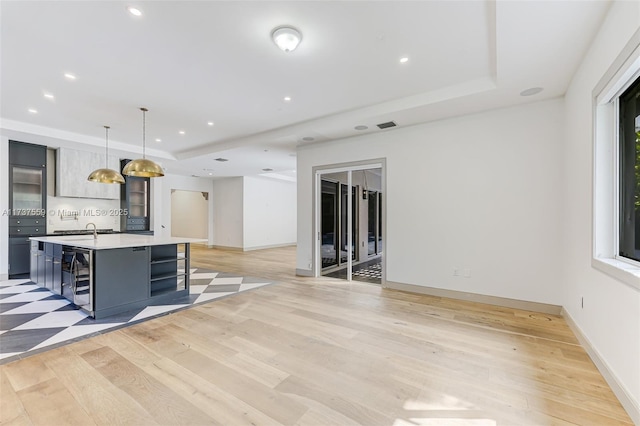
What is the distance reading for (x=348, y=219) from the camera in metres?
5.81

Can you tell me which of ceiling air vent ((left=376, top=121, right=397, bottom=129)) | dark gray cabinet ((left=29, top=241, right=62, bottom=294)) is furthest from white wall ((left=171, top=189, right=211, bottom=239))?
ceiling air vent ((left=376, top=121, right=397, bottom=129))

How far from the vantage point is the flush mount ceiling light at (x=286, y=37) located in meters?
2.53

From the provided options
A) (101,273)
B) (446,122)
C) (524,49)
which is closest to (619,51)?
(524,49)

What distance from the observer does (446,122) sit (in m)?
4.44

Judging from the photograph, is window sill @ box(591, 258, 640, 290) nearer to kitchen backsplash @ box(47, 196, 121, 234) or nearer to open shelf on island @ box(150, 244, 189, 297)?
Answer: open shelf on island @ box(150, 244, 189, 297)

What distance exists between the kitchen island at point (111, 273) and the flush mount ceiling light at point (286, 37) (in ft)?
10.1

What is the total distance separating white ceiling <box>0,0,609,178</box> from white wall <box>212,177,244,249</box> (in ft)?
17.8

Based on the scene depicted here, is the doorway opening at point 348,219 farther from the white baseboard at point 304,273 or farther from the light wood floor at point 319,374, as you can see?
the light wood floor at point 319,374

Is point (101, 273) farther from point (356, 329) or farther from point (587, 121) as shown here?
point (587, 121)

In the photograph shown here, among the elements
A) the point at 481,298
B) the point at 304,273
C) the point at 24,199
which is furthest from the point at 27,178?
the point at 481,298

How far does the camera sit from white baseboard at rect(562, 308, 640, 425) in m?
1.79

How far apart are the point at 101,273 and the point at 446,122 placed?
17.4ft

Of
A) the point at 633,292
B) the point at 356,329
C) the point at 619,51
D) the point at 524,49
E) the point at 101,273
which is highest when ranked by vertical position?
the point at 524,49

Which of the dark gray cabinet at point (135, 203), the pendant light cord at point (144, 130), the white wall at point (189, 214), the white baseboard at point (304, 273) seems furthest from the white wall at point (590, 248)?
the white wall at point (189, 214)
